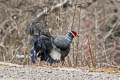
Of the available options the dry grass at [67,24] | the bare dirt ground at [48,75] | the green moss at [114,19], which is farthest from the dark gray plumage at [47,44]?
the green moss at [114,19]

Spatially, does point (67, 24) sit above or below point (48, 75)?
above

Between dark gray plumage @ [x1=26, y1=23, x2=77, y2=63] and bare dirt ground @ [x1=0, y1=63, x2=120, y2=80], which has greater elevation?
dark gray plumage @ [x1=26, y1=23, x2=77, y2=63]

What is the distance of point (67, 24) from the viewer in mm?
10914

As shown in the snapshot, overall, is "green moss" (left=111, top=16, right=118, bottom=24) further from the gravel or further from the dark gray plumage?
the gravel

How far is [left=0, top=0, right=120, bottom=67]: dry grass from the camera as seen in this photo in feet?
35.9

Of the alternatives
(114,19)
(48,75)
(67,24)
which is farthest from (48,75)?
(114,19)

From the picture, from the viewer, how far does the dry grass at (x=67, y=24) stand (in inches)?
431

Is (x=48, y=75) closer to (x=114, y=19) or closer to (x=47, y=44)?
(x=47, y=44)

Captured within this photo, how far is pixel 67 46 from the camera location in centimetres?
881

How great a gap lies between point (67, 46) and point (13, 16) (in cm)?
583

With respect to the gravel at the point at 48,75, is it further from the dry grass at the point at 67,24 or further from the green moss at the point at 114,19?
the green moss at the point at 114,19

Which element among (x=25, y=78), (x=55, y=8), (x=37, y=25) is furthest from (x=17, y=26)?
(x=25, y=78)

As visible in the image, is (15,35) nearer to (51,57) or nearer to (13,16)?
(13,16)

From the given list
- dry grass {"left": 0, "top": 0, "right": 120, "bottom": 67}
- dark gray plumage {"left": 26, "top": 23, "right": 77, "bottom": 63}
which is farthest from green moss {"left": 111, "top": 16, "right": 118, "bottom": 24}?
dark gray plumage {"left": 26, "top": 23, "right": 77, "bottom": 63}
